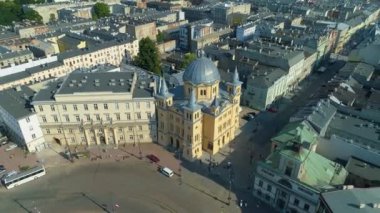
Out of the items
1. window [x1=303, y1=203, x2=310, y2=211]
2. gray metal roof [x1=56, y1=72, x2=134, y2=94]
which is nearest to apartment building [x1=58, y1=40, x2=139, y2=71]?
gray metal roof [x1=56, y1=72, x2=134, y2=94]

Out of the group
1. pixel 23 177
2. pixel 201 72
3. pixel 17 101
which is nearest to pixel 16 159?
pixel 23 177

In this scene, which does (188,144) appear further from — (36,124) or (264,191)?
(36,124)

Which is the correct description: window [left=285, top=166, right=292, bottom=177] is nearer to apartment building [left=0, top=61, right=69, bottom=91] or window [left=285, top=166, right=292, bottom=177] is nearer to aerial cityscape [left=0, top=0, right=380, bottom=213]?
aerial cityscape [left=0, top=0, right=380, bottom=213]

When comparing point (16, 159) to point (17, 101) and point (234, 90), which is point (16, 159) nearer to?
point (17, 101)

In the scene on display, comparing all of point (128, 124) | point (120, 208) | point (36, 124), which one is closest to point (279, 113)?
point (128, 124)

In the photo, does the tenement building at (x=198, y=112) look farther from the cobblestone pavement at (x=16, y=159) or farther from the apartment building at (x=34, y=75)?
the apartment building at (x=34, y=75)

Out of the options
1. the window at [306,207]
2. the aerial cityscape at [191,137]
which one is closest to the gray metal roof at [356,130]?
the aerial cityscape at [191,137]
